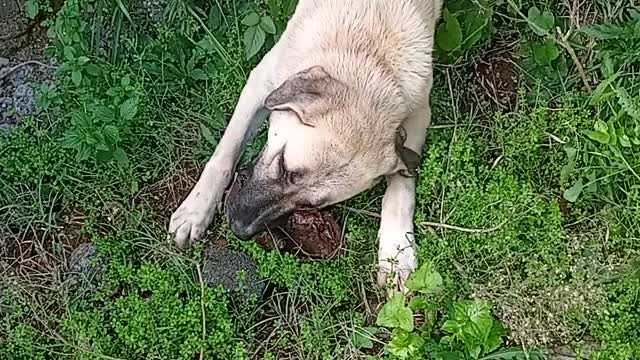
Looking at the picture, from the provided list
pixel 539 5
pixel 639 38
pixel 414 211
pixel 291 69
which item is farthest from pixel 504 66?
pixel 291 69

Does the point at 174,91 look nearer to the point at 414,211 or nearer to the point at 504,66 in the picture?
the point at 414,211

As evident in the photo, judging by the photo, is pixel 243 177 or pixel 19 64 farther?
pixel 19 64

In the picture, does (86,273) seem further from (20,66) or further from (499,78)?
(499,78)

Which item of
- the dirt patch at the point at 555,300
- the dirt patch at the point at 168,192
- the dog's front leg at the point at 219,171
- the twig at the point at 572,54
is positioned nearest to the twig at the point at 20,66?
the dirt patch at the point at 168,192

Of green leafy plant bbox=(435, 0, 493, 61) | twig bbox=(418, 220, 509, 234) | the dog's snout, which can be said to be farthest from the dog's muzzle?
green leafy plant bbox=(435, 0, 493, 61)

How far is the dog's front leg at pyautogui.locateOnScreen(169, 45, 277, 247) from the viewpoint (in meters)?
3.96

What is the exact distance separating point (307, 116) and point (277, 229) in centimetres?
71

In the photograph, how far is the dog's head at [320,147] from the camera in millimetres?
3285

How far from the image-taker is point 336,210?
4.04 metres

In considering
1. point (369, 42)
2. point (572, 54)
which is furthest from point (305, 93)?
point (572, 54)

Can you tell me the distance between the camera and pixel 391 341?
3598mm

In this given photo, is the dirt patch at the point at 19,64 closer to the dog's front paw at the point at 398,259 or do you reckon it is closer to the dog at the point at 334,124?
the dog at the point at 334,124

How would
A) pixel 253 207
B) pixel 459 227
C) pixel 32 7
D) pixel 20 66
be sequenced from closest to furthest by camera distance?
pixel 253 207
pixel 459 227
pixel 32 7
pixel 20 66

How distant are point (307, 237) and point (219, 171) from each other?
478 millimetres
